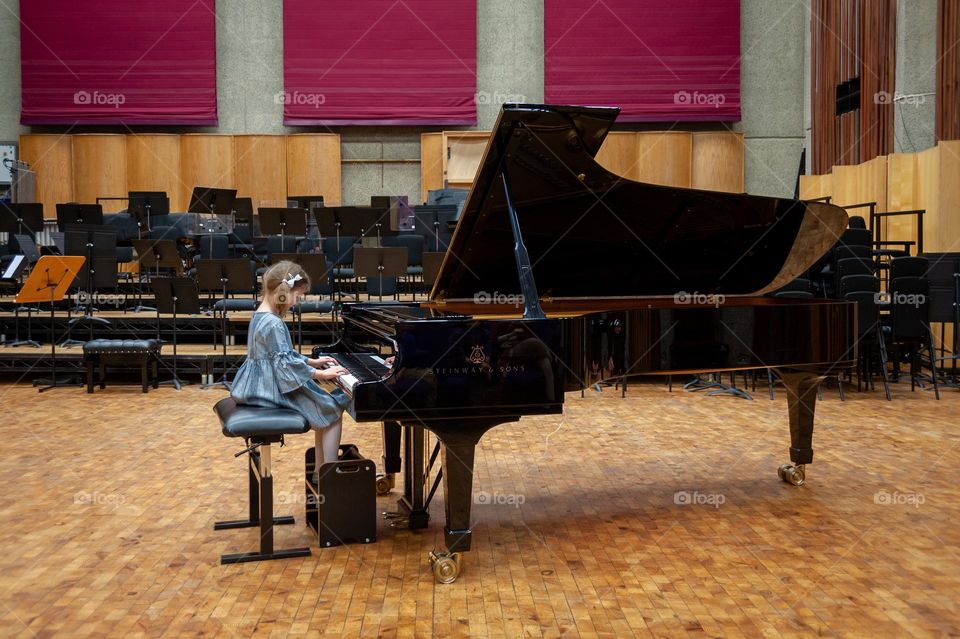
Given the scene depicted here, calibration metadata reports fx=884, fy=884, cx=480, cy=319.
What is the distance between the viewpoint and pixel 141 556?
3.39 meters

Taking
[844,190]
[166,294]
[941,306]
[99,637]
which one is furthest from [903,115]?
[99,637]

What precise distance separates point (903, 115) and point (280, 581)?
31.6 ft

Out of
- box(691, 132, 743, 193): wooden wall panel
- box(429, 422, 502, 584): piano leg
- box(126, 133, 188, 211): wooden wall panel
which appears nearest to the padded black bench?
box(429, 422, 502, 584): piano leg

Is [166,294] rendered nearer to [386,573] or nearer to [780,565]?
[386,573]

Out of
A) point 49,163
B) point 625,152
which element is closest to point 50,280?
point 49,163

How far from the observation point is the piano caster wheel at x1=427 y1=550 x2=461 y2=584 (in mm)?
3082

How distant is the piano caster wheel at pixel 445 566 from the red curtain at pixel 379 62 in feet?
37.0

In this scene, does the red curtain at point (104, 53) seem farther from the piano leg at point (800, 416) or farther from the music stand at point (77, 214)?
the piano leg at point (800, 416)

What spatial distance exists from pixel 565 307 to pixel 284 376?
1.55m

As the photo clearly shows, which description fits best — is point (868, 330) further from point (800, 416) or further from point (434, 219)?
point (434, 219)

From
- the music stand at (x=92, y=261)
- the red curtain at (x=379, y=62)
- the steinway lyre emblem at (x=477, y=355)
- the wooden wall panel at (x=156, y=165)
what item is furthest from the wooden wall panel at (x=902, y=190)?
the wooden wall panel at (x=156, y=165)

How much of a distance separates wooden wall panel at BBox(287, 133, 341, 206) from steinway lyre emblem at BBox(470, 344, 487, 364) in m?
11.1

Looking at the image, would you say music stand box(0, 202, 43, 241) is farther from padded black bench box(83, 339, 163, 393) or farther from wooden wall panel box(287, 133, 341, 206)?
wooden wall panel box(287, 133, 341, 206)

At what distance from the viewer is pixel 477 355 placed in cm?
309
